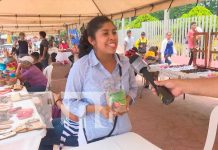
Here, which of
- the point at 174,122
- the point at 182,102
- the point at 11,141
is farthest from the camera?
the point at 182,102

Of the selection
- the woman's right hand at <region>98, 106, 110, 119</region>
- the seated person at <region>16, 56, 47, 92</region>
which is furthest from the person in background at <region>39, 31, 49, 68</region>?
the woman's right hand at <region>98, 106, 110, 119</region>

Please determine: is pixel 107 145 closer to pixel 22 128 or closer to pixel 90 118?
pixel 90 118

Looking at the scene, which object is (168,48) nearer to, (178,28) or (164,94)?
(178,28)

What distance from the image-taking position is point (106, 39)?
178 cm

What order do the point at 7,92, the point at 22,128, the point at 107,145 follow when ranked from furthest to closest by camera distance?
the point at 7,92
the point at 22,128
the point at 107,145

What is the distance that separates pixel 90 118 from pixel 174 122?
3.13 m

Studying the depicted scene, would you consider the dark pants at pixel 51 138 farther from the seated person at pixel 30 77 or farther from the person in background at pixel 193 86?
the seated person at pixel 30 77

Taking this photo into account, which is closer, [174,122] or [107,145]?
[107,145]

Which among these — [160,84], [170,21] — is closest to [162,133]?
[160,84]

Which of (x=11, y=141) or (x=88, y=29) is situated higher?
(x=88, y=29)

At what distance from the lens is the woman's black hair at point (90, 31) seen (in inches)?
72.1

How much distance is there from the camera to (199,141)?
364cm

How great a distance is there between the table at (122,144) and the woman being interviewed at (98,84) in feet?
0.40

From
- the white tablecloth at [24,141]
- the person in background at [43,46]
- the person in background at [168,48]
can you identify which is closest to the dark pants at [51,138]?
the white tablecloth at [24,141]
